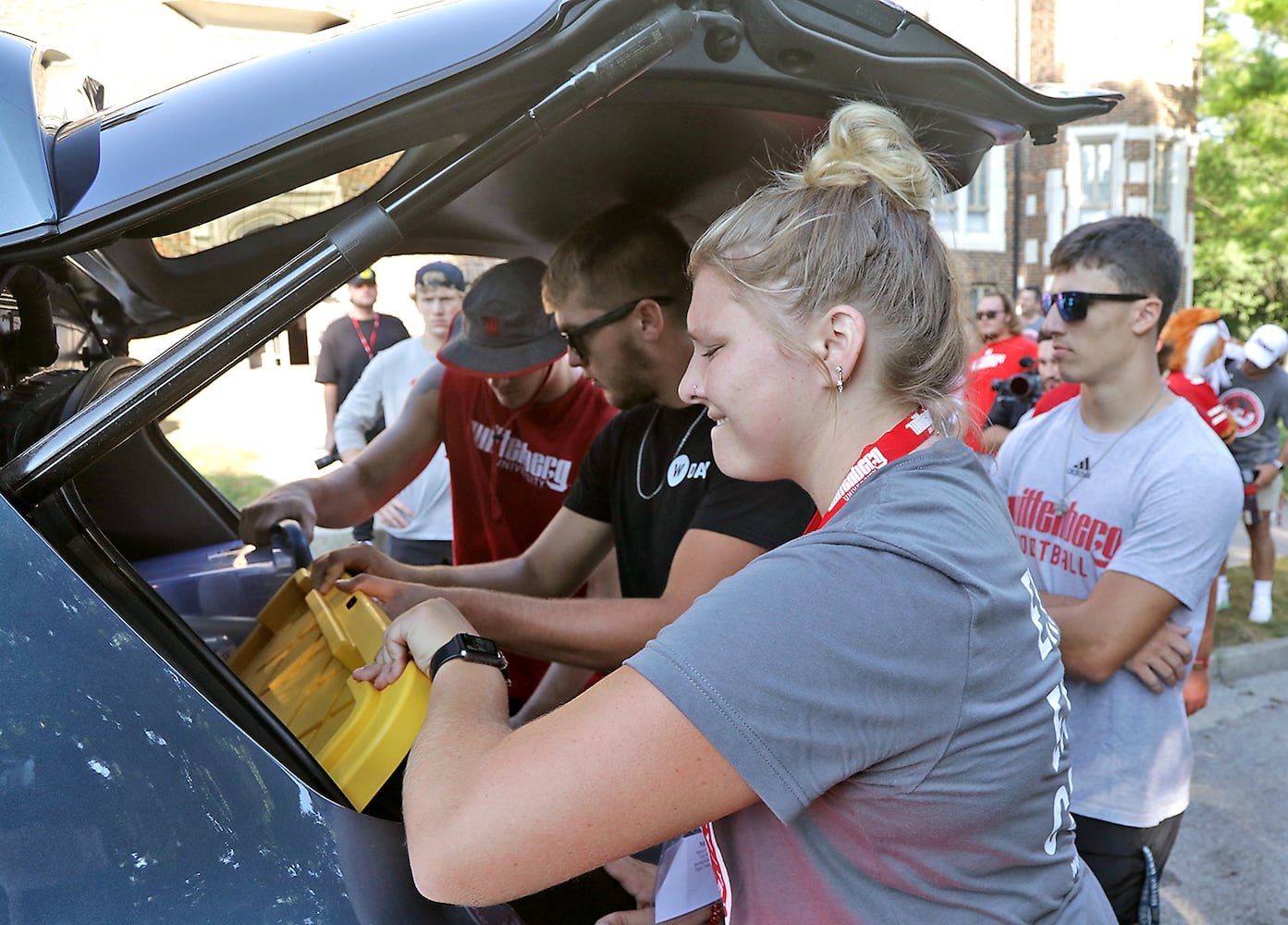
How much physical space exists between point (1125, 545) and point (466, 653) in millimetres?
1601

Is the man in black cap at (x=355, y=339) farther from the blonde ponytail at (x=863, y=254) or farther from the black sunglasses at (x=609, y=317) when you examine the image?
the blonde ponytail at (x=863, y=254)

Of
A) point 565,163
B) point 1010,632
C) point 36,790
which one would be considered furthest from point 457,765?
point 565,163

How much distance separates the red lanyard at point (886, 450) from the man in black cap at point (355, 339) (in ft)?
19.5

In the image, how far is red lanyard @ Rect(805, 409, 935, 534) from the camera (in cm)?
127

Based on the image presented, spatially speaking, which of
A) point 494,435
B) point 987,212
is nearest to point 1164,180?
point 987,212

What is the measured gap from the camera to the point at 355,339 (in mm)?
7043

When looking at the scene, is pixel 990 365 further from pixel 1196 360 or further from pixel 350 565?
pixel 350 565

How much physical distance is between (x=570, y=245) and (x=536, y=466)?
32.5 inches

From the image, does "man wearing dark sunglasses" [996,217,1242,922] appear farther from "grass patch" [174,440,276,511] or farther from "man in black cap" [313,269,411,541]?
"grass patch" [174,440,276,511]

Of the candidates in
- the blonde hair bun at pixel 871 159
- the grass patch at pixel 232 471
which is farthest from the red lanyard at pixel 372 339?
the blonde hair bun at pixel 871 159

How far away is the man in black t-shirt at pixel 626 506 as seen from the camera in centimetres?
197

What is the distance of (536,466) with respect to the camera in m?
3.05

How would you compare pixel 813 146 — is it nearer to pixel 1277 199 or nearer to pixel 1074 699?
pixel 1074 699

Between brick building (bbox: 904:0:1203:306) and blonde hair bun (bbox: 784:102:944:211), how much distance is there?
25.7m
